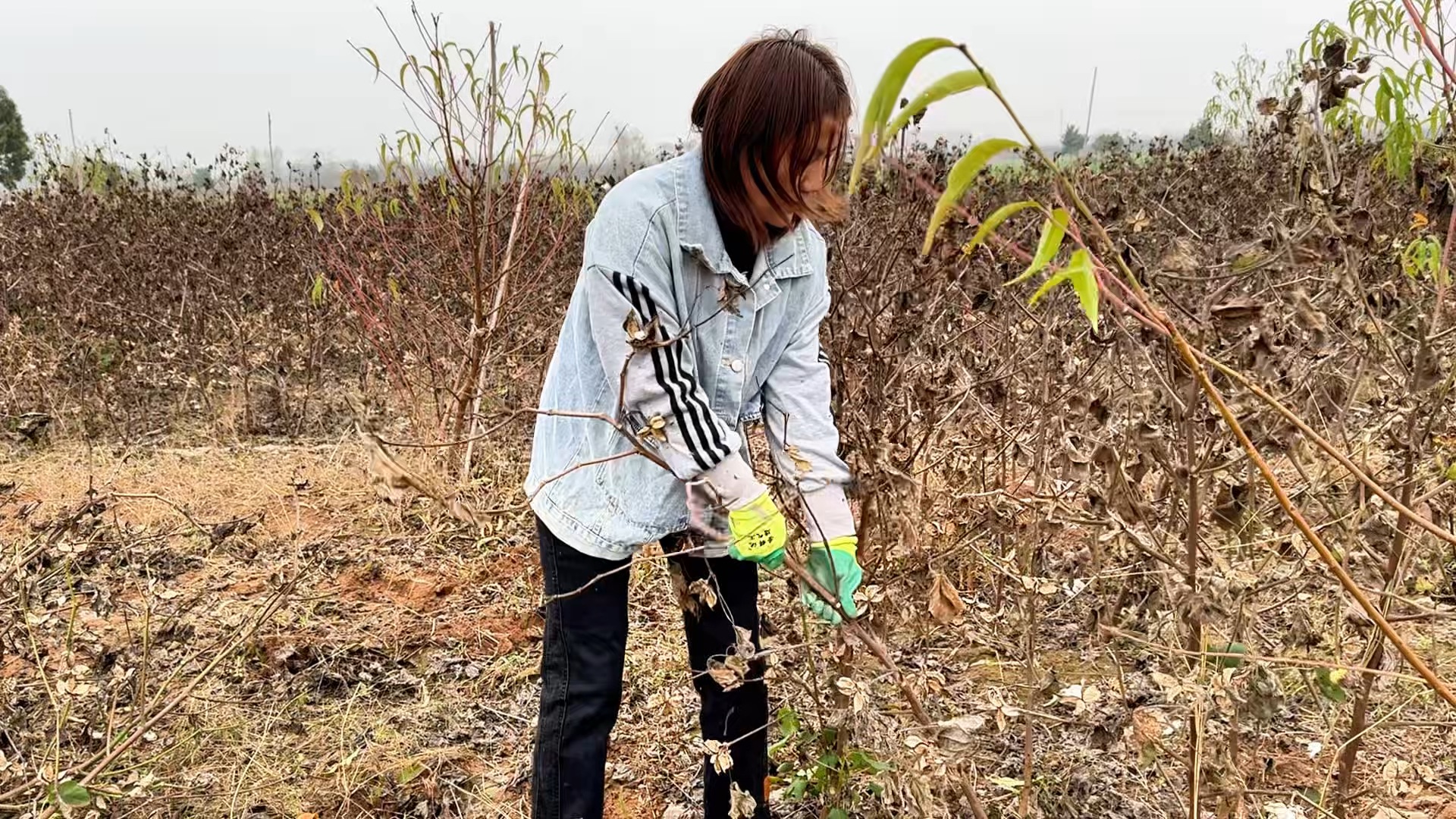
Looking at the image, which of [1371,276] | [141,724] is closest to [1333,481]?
[1371,276]

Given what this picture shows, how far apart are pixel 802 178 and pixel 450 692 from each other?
1.98 meters

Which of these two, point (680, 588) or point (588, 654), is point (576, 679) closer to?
point (588, 654)

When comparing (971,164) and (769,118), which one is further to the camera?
(769,118)

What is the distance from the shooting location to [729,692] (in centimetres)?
183

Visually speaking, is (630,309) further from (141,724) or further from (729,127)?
(141,724)

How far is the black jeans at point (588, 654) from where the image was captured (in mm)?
1628

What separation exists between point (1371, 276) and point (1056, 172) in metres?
2.03

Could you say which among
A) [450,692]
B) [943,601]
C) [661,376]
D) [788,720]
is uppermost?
[661,376]

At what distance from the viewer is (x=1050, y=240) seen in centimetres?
63

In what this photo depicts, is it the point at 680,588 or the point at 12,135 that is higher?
the point at 12,135

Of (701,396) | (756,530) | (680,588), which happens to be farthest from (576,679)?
(701,396)

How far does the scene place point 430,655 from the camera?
116 inches

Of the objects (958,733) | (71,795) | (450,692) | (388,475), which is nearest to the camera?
(388,475)

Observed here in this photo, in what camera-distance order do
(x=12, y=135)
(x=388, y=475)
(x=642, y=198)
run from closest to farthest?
(x=388, y=475), (x=642, y=198), (x=12, y=135)
